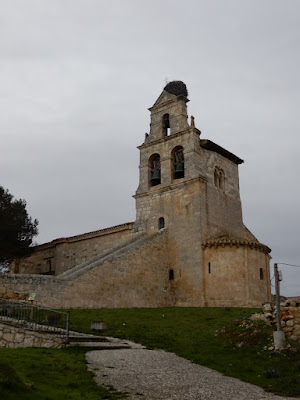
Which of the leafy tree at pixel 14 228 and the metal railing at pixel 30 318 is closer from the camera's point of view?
the metal railing at pixel 30 318

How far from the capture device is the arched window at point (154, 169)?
3137 centimetres

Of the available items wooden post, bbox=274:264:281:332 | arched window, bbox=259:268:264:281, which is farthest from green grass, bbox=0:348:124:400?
arched window, bbox=259:268:264:281

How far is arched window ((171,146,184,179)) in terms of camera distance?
→ 2988 cm

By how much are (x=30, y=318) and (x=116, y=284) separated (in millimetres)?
10519

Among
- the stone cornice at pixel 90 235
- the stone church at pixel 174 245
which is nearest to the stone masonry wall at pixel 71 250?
the stone cornice at pixel 90 235

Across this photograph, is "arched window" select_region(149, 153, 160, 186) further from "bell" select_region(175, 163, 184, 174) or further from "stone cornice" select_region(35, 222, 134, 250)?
"stone cornice" select_region(35, 222, 134, 250)

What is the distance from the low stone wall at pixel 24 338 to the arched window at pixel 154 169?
18891 millimetres

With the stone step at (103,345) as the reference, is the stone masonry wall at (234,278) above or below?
above

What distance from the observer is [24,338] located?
13.5 m

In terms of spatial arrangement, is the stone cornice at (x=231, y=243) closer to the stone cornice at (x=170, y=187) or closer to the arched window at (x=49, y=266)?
the stone cornice at (x=170, y=187)

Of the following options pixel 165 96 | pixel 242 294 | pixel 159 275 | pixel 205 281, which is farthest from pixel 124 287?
pixel 165 96

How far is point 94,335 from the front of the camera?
1545cm

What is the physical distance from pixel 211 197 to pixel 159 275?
6257 mm

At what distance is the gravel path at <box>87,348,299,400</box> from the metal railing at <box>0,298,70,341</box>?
2.09 m
